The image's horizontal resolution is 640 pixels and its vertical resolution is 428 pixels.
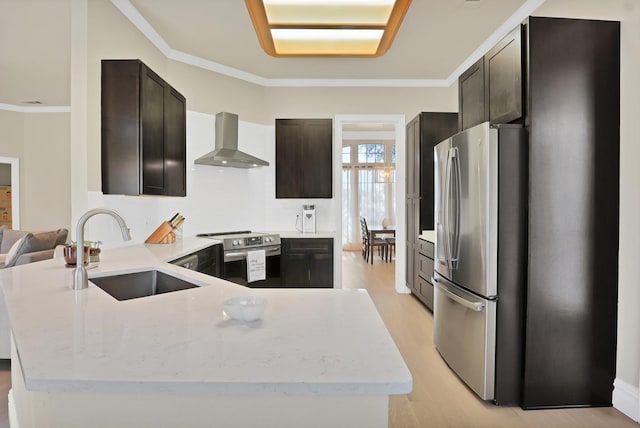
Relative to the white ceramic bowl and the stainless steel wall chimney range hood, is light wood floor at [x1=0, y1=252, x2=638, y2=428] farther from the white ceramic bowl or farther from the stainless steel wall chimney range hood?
the stainless steel wall chimney range hood

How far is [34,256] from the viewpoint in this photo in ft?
11.4

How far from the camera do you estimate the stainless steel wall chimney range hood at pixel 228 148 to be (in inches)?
165

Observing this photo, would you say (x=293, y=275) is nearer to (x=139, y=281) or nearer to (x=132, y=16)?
(x=139, y=281)

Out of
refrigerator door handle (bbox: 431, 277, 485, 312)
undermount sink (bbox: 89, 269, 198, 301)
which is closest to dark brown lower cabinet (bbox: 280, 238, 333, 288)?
refrigerator door handle (bbox: 431, 277, 485, 312)

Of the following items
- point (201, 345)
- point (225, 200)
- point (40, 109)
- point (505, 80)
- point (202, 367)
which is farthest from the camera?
point (40, 109)

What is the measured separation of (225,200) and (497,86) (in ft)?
10.8

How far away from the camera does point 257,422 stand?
35.2 inches

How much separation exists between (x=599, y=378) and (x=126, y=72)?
377 cm

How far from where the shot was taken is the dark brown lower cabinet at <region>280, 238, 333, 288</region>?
443 cm

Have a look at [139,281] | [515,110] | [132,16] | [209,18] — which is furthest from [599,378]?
[132,16]

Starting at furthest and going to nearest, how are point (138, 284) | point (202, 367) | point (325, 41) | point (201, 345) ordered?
point (138, 284)
point (325, 41)
point (201, 345)
point (202, 367)

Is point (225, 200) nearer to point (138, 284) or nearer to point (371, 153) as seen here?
point (138, 284)

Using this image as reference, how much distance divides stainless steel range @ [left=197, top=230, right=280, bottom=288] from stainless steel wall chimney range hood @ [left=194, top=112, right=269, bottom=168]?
34.0 inches

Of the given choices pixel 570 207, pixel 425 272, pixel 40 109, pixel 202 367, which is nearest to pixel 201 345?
pixel 202 367
